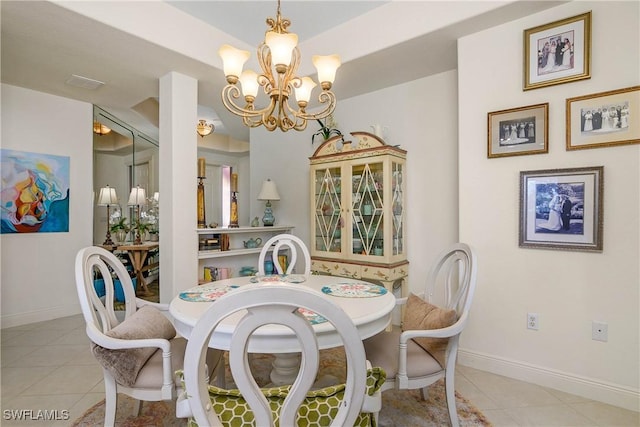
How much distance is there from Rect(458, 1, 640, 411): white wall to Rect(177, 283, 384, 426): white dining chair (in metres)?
1.88

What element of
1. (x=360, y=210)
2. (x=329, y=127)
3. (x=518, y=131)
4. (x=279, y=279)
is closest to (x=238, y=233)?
(x=360, y=210)

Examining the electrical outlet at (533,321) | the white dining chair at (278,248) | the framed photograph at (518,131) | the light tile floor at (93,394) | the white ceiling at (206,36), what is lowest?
the light tile floor at (93,394)

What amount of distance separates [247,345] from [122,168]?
5825mm

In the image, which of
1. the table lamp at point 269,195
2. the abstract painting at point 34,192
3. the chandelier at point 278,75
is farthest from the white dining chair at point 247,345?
the abstract painting at point 34,192

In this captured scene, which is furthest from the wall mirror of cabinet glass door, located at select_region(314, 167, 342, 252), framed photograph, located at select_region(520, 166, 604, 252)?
framed photograph, located at select_region(520, 166, 604, 252)

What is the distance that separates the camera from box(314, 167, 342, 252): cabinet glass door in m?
3.21

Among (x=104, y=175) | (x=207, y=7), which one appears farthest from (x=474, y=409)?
(x=104, y=175)

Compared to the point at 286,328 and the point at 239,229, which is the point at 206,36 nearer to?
the point at 239,229

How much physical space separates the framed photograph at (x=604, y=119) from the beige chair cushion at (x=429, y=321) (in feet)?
4.48

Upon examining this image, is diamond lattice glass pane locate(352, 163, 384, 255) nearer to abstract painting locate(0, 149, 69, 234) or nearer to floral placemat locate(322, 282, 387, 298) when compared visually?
floral placemat locate(322, 282, 387, 298)

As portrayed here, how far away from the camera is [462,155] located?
7.89 ft

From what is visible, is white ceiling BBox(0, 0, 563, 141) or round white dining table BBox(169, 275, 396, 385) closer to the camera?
round white dining table BBox(169, 275, 396, 385)

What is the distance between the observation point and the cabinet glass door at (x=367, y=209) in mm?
2945

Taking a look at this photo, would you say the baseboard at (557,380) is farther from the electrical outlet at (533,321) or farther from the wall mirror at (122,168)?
the wall mirror at (122,168)
